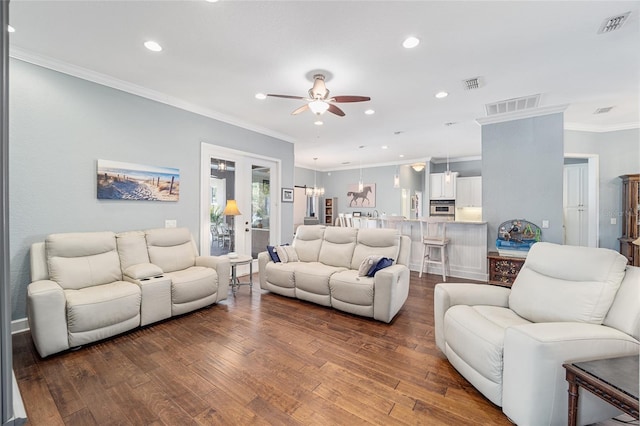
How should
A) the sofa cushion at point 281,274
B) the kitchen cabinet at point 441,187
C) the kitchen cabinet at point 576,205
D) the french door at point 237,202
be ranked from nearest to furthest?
the sofa cushion at point 281,274 < the french door at point 237,202 < the kitchen cabinet at point 576,205 < the kitchen cabinet at point 441,187

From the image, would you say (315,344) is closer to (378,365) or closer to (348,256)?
(378,365)

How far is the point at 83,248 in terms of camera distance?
2.92 m

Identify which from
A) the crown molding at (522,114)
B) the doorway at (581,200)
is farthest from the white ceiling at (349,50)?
the doorway at (581,200)

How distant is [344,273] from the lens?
3.50 metres

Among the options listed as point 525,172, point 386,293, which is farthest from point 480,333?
point 525,172

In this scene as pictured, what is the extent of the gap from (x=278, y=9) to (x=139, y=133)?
2603mm

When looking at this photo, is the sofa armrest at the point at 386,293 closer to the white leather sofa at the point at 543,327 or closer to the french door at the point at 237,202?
the white leather sofa at the point at 543,327

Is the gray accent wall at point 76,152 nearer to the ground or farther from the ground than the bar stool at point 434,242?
farther from the ground

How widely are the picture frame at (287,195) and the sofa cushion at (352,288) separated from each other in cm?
279

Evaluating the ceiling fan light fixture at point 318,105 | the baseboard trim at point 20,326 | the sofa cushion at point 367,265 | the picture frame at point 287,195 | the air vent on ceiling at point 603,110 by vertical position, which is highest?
the air vent on ceiling at point 603,110

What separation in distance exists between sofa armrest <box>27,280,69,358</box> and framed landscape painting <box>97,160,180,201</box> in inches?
53.7

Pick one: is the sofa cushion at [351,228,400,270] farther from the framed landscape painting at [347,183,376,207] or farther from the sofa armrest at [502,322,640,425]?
the framed landscape painting at [347,183,376,207]

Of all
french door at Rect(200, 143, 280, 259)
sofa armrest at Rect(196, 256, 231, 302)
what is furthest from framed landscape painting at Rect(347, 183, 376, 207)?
sofa armrest at Rect(196, 256, 231, 302)

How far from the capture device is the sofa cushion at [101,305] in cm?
242
